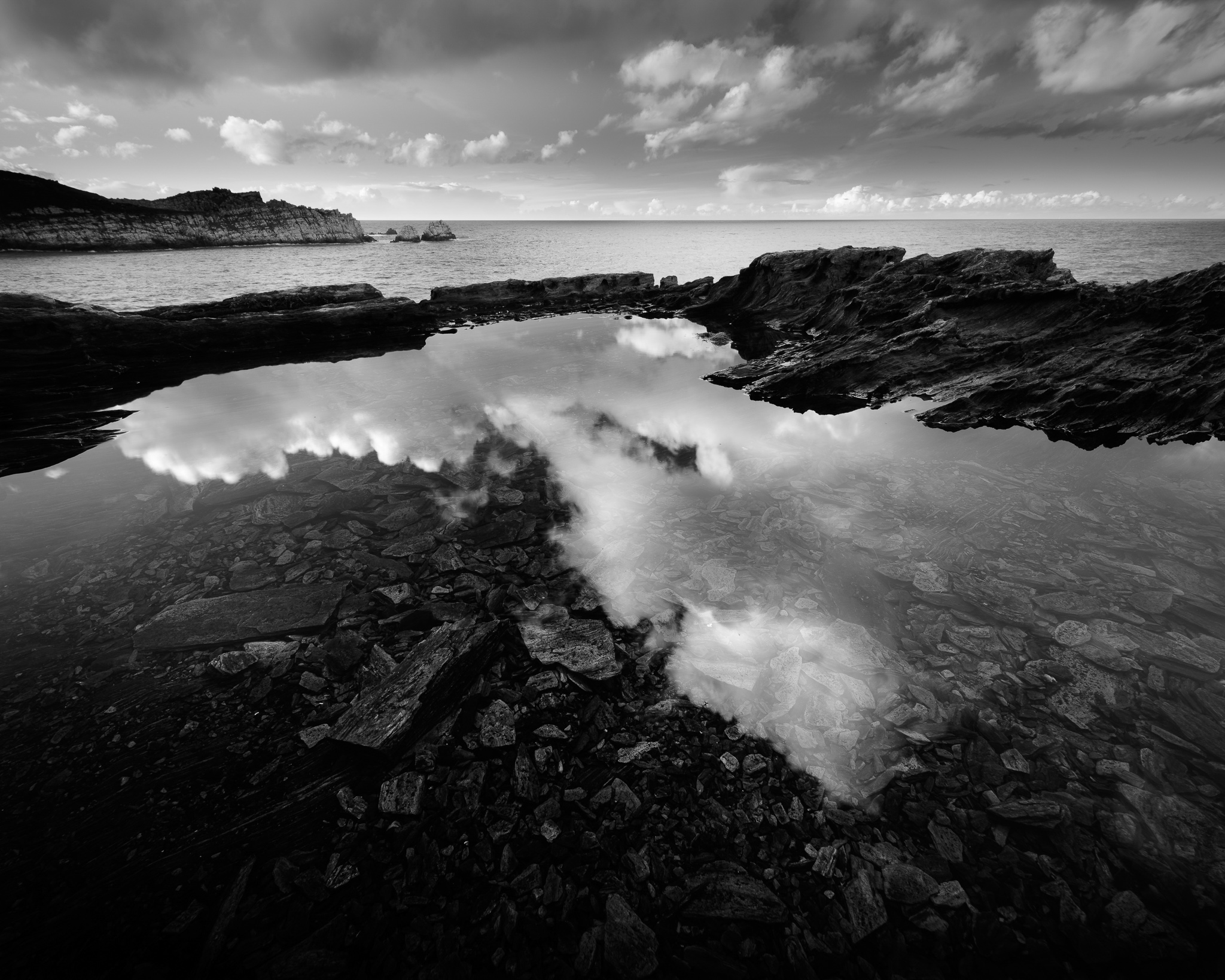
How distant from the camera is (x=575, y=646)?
5715 millimetres

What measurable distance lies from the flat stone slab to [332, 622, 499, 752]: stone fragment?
66.9 inches

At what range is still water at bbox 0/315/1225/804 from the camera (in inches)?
204

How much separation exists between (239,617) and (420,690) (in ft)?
10.3

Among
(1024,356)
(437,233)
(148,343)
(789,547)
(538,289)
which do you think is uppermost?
(437,233)

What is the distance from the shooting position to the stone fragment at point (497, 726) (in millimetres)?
4629

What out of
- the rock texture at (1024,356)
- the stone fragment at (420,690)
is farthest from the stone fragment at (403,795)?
the rock texture at (1024,356)

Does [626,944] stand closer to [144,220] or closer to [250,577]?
[250,577]

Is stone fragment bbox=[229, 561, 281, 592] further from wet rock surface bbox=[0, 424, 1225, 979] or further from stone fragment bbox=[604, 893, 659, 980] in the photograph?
stone fragment bbox=[604, 893, 659, 980]

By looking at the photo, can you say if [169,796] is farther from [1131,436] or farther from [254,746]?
[1131,436]

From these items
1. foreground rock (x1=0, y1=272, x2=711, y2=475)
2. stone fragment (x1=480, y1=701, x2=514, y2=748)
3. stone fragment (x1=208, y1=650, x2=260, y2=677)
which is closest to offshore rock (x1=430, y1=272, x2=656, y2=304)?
foreground rock (x1=0, y1=272, x2=711, y2=475)

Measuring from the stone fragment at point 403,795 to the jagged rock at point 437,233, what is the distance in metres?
190

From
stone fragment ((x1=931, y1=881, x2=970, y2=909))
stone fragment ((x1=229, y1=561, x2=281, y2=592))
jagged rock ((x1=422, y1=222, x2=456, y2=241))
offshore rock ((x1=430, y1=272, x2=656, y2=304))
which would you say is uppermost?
jagged rock ((x1=422, y1=222, x2=456, y2=241))

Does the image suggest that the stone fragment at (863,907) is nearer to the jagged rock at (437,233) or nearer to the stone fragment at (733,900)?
the stone fragment at (733,900)

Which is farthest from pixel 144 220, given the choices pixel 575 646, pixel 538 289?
pixel 575 646
